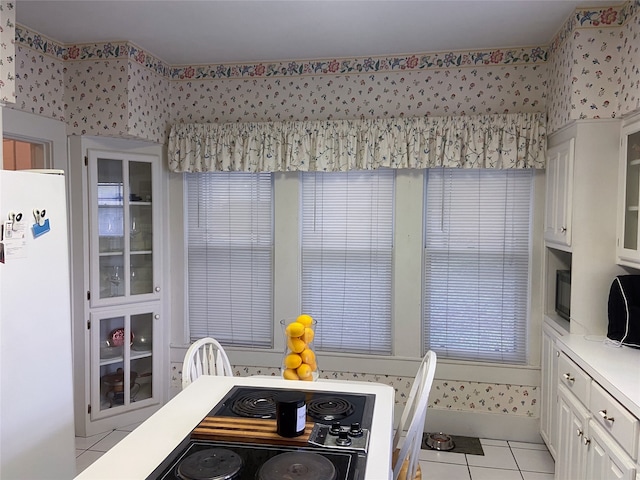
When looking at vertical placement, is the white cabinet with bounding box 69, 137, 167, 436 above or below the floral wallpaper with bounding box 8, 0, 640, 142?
below

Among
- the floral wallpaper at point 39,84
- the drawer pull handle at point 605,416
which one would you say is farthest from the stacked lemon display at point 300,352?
the floral wallpaper at point 39,84

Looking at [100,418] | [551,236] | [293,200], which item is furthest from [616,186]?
[100,418]

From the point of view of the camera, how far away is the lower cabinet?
1.78 metres

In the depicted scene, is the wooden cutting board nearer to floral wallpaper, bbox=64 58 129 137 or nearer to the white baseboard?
the white baseboard

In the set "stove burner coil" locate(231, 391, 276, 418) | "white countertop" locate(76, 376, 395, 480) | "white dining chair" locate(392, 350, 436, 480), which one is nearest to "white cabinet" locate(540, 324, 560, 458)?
"white dining chair" locate(392, 350, 436, 480)

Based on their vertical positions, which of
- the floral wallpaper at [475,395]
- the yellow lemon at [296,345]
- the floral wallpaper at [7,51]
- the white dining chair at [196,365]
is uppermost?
the floral wallpaper at [7,51]

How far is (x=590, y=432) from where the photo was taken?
2121mm

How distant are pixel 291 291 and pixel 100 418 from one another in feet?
5.20

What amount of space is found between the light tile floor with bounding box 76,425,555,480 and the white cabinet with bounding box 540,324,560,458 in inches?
4.9

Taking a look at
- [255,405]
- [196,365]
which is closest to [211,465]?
[255,405]

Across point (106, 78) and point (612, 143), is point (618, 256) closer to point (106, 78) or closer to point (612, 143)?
point (612, 143)

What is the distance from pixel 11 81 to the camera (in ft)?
7.61

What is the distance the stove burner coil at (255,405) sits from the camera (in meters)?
1.72

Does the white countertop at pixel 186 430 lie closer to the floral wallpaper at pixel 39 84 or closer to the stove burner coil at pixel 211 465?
the stove burner coil at pixel 211 465
